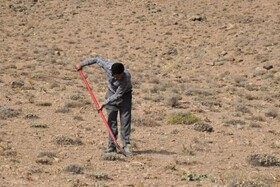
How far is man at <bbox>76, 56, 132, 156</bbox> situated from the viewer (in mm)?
9461

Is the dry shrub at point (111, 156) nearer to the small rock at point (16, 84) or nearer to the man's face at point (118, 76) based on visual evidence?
the man's face at point (118, 76)

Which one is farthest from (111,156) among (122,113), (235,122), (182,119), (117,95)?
(235,122)

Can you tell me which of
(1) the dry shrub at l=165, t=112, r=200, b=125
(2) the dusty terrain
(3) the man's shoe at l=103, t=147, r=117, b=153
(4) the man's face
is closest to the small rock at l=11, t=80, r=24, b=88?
(2) the dusty terrain

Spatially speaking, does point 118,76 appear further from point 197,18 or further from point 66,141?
point 197,18

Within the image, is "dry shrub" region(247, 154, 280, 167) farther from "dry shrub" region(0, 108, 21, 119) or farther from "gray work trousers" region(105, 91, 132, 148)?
"dry shrub" region(0, 108, 21, 119)

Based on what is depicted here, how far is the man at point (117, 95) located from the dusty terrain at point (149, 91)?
503mm

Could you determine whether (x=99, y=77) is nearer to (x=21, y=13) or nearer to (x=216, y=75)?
(x=216, y=75)

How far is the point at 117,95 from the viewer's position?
953 centimetres

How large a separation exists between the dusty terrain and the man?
1.65ft

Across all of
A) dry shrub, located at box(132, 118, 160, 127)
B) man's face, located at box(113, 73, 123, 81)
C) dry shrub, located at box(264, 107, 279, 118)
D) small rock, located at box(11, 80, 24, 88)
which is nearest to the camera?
man's face, located at box(113, 73, 123, 81)

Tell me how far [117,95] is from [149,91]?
1097cm

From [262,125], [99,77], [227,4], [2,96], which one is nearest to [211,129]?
[262,125]

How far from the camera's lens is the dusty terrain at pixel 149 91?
9211 mm

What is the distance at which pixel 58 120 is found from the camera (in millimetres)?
13844
